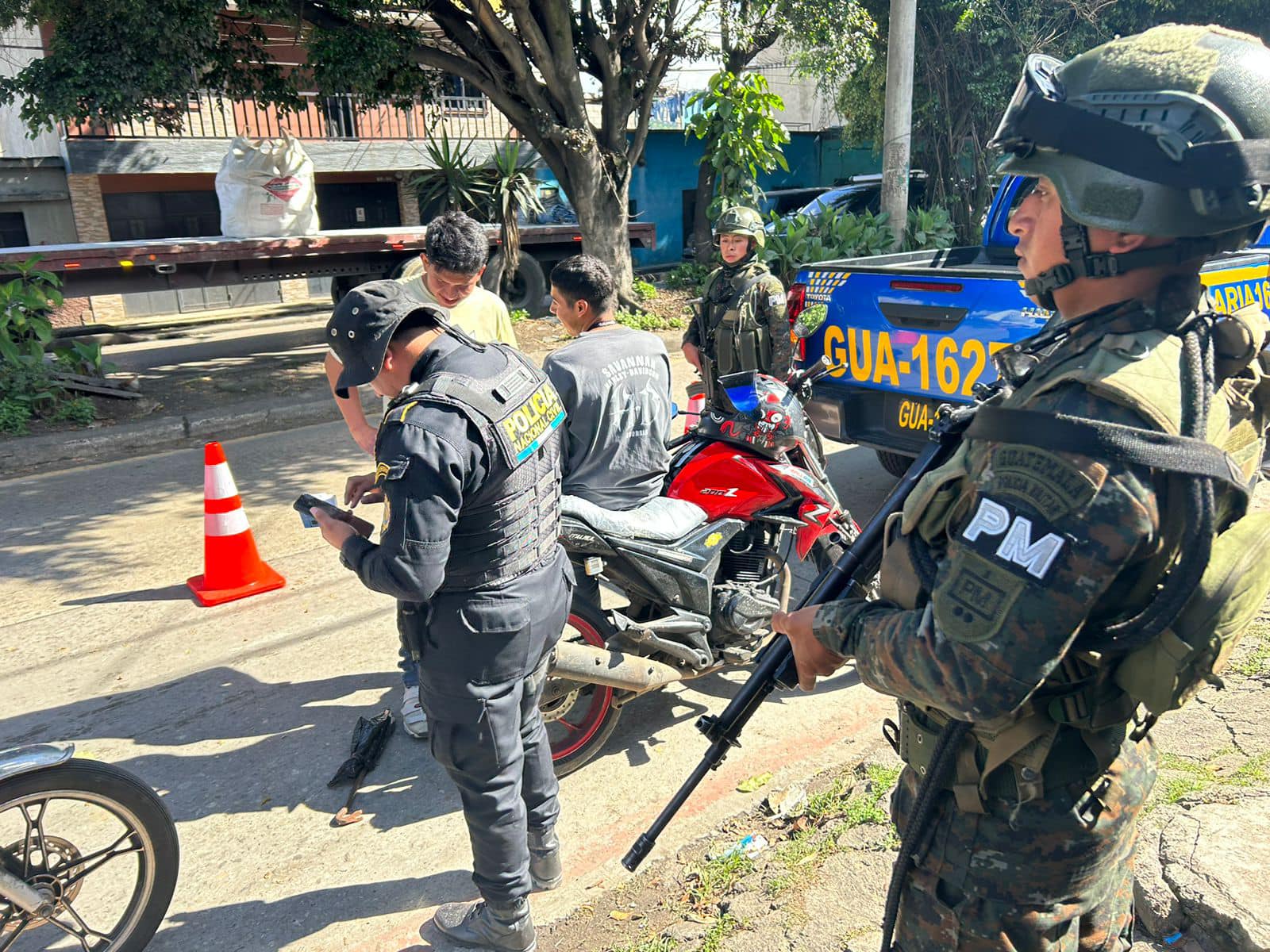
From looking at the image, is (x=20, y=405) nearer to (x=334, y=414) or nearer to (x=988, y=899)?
(x=334, y=414)

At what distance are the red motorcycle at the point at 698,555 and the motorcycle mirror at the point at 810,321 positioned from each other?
1.72 feet

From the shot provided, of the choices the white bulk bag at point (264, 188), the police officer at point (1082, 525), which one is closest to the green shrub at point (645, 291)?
the white bulk bag at point (264, 188)

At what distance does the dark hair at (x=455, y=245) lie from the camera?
3.74m

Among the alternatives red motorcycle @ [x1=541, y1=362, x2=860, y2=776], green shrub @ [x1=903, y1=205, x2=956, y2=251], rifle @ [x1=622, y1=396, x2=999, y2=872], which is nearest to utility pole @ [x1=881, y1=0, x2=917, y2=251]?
green shrub @ [x1=903, y1=205, x2=956, y2=251]

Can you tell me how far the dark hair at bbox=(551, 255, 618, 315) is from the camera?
345cm

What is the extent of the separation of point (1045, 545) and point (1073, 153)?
626mm

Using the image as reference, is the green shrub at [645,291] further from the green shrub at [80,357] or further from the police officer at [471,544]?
the police officer at [471,544]

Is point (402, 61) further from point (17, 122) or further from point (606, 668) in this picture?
point (17, 122)

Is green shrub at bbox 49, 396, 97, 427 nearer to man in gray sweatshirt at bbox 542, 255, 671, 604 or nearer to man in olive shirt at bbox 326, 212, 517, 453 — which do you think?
man in olive shirt at bbox 326, 212, 517, 453

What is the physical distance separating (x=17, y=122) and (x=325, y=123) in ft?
17.1

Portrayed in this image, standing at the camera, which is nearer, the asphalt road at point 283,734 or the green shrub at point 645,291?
the asphalt road at point 283,734

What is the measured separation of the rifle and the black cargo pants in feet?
1.36

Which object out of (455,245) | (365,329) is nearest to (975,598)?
(365,329)

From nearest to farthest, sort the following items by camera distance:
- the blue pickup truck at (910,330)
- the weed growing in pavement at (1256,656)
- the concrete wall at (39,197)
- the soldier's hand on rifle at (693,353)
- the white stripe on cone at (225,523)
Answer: the weed growing in pavement at (1256,656)
the blue pickup truck at (910,330)
the white stripe on cone at (225,523)
the soldier's hand on rifle at (693,353)
the concrete wall at (39,197)
